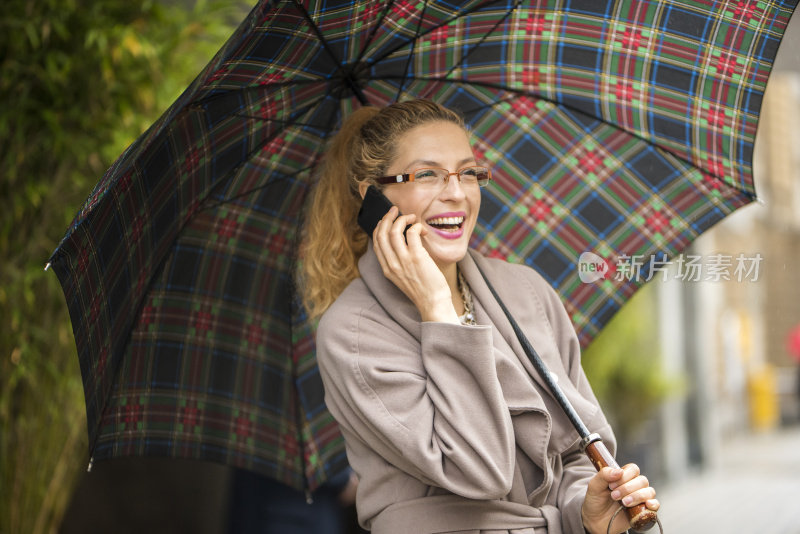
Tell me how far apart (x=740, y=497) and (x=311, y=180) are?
7233mm

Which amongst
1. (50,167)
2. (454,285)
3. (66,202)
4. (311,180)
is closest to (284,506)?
(66,202)

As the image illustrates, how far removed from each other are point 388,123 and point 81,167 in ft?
6.15

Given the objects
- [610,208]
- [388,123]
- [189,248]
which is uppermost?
[388,123]

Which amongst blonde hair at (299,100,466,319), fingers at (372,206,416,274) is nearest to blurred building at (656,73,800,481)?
blonde hair at (299,100,466,319)

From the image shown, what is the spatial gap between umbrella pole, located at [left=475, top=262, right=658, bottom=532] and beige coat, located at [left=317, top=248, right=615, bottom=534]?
0.8 inches

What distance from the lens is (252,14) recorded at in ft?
5.32

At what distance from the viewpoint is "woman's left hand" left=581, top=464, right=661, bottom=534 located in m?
1.63

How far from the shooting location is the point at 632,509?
5.37ft

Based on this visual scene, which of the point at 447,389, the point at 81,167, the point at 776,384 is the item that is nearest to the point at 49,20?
the point at 81,167

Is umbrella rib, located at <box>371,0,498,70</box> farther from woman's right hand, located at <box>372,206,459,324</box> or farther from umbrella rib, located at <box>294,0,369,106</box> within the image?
woman's right hand, located at <box>372,206,459,324</box>

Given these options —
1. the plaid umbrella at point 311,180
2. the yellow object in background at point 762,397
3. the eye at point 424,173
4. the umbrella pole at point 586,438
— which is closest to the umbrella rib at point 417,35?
the plaid umbrella at point 311,180

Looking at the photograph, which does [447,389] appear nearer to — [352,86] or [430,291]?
[430,291]

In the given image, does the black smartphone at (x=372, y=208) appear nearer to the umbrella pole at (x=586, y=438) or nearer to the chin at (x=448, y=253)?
the chin at (x=448, y=253)

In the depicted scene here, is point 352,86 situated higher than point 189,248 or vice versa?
point 352,86
